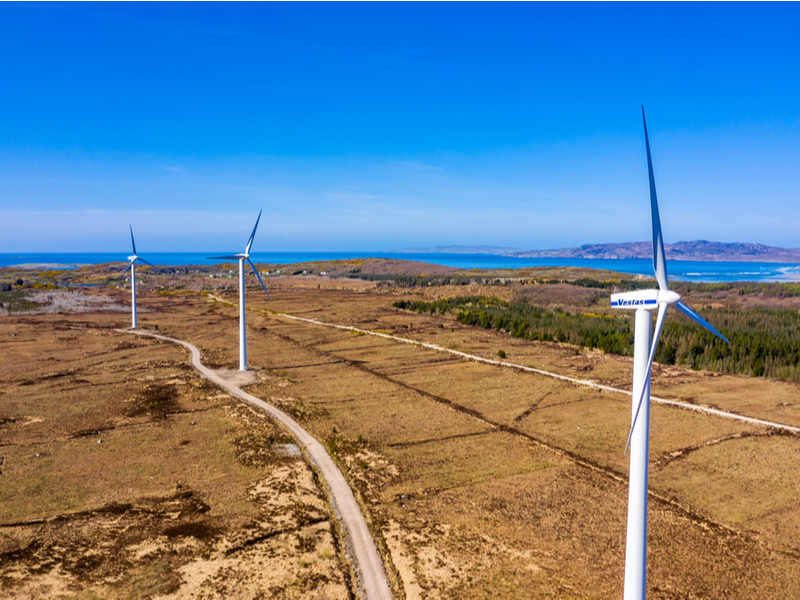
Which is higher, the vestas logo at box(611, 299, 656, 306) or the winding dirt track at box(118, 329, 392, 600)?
the vestas logo at box(611, 299, 656, 306)

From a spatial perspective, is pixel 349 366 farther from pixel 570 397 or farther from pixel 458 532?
pixel 458 532

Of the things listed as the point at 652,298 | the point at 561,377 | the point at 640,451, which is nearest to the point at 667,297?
the point at 652,298

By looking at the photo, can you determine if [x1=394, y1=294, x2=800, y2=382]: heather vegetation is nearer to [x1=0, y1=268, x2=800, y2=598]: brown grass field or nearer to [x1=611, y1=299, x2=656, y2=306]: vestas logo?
[x1=0, y1=268, x2=800, y2=598]: brown grass field

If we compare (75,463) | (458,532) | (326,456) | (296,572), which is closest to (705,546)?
(458,532)

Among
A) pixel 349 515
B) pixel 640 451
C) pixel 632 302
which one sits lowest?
pixel 349 515

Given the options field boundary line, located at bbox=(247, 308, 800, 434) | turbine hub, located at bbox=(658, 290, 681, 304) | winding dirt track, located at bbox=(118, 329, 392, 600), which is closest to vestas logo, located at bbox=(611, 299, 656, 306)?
turbine hub, located at bbox=(658, 290, 681, 304)

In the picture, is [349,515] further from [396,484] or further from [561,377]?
[561,377]
